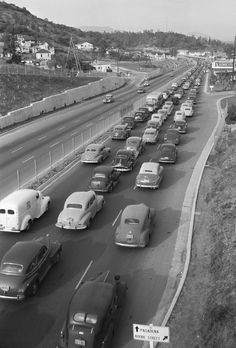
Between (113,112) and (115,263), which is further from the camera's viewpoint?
(113,112)

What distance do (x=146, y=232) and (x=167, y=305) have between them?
202 inches

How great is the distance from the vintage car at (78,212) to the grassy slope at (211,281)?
19.2 ft

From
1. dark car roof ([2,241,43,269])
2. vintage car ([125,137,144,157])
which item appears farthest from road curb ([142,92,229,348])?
vintage car ([125,137,144,157])

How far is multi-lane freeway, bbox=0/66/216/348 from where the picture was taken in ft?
50.4

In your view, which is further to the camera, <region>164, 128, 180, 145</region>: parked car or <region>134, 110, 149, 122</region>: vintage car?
<region>134, 110, 149, 122</region>: vintage car

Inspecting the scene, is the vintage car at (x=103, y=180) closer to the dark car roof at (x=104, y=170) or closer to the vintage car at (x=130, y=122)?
the dark car roof at (x=104, y=170)

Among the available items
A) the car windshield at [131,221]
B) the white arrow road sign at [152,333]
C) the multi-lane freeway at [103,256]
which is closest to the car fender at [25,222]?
the multi-lane freeway at [103,256]

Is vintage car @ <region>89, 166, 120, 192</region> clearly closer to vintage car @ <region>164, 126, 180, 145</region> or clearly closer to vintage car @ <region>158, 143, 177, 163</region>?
vintage car @ <region>158, 143, 177, 163</region>

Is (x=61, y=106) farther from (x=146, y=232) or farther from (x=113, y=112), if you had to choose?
(x=146, y=232)

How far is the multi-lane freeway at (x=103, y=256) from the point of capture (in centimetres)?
1535

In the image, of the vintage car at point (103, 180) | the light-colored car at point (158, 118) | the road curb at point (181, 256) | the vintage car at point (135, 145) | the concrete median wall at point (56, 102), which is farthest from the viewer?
the concrete median wall at point (56, 102)

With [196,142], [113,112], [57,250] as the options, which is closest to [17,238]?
[57,250]

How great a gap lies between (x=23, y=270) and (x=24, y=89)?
5438cm

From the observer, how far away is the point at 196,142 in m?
43.8
